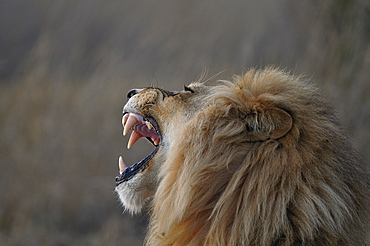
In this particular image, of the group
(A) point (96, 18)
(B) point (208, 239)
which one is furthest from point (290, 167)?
(A) point (96, 18)

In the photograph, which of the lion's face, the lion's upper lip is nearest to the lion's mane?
the lion's face

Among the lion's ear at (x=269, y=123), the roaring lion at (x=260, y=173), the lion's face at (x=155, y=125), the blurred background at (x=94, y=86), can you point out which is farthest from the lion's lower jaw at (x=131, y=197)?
the blurred background at (x=94, y=86)

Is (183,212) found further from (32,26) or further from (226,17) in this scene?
(226,17)

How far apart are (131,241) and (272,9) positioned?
12.9 feet

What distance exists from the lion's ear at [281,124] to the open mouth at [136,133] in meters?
0.55

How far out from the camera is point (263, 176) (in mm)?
1764

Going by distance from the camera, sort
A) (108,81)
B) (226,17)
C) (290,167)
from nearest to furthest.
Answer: (290,167) → (108,81) → (226,17)

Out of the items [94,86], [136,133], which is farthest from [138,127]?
[94,86]

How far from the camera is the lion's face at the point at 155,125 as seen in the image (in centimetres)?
210

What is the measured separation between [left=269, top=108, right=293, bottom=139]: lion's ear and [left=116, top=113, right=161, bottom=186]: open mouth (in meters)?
0.55

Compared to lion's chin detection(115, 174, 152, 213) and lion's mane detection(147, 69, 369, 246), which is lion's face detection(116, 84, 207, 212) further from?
lion's mane detection(147, 69, 369, 246)

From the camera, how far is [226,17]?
786 cm

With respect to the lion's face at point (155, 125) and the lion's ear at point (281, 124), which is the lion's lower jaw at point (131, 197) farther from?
the lion's ear at point (281, 124)

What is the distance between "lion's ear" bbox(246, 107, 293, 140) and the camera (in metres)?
1.80
